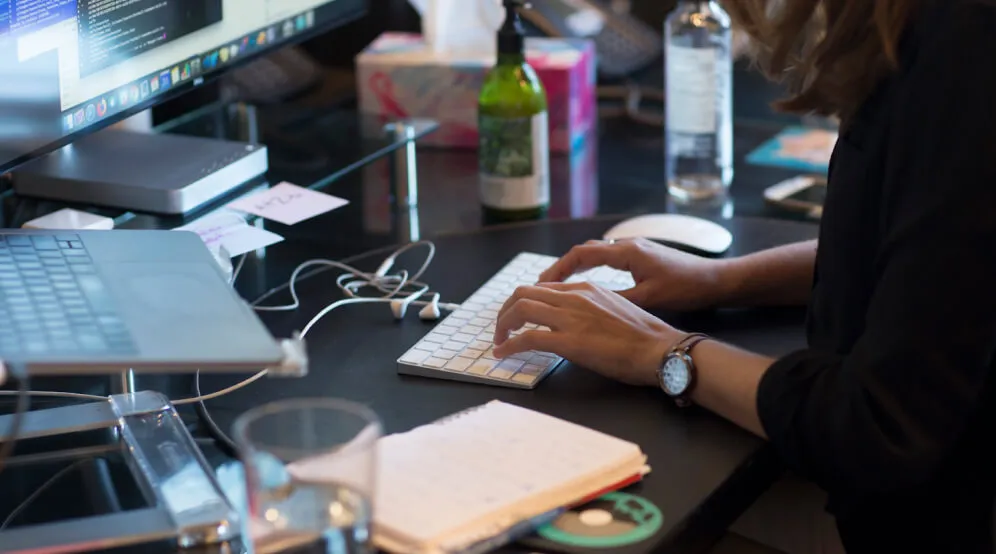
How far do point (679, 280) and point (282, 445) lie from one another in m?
0.56

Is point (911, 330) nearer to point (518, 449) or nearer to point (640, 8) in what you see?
point (518, 449)

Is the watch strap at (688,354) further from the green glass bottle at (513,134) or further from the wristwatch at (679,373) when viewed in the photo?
the green glass bottle at (513,134)

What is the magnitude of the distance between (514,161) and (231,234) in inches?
15.4

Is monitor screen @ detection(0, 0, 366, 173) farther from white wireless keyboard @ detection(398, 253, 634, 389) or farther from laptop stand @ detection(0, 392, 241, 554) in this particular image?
white wireless keyboard @ detection(398, 253, 634, 389)

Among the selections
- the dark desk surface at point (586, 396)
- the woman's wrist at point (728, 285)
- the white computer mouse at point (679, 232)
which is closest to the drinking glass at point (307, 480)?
the dark desk surface at point (586, 396)

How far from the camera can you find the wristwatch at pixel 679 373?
99 cm

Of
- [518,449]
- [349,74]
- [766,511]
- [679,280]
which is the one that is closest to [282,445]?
[518,449]

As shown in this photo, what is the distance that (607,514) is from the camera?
2.77 feet

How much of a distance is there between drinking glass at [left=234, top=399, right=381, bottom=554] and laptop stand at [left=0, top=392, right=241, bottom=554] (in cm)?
11

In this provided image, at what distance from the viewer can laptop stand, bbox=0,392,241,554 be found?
32.3 inches

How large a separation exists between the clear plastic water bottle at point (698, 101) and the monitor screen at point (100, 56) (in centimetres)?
53

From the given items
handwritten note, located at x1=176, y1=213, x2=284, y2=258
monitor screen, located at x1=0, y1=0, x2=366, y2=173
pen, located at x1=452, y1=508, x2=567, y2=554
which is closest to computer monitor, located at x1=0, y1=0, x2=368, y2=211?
monitor screen, located at x1=0, y1=0, x2=366, y2=173

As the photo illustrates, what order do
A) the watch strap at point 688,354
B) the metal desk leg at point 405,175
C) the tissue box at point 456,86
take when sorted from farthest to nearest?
the tissue box at point 456,86 < the metal desk leg at point 405,175 < the watch strap at point 688,354

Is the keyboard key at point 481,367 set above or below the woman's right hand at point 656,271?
below
